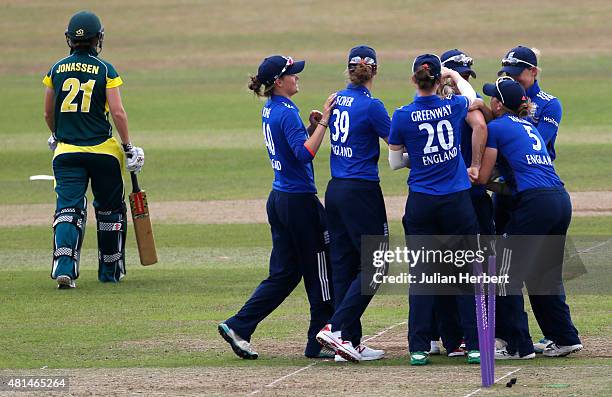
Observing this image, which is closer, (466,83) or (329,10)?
(466,83)

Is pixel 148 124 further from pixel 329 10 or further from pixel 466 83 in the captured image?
pixel 466 83

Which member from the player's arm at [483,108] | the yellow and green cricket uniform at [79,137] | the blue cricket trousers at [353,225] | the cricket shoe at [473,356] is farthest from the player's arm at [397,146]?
the yellow and green cricket uniform at [79,137]

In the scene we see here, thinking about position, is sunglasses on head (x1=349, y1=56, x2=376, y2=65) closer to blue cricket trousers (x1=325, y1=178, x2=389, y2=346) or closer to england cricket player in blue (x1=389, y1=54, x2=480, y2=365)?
england cricket player in blue (x1=389, y1=54, x2=480, y2=365)

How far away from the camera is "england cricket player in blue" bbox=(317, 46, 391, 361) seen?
933 centimetres

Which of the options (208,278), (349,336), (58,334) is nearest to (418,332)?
(349,336)

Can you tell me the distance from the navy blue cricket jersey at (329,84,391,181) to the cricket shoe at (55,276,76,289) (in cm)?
413

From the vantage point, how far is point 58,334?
10.5 metres

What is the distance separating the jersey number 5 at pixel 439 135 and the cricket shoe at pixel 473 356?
129cm

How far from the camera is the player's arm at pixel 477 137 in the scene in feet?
30.6

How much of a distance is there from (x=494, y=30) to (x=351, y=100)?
37617 mm

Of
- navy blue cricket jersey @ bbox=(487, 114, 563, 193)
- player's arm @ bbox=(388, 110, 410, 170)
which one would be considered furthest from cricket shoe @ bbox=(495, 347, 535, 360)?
player's arm @ bbox=(388, 110, 410, 170)

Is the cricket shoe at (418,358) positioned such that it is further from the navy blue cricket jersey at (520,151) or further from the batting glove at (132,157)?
the batting glove at (132,157)

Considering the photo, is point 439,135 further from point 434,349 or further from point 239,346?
point 239,346

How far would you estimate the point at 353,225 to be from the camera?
9352mm
